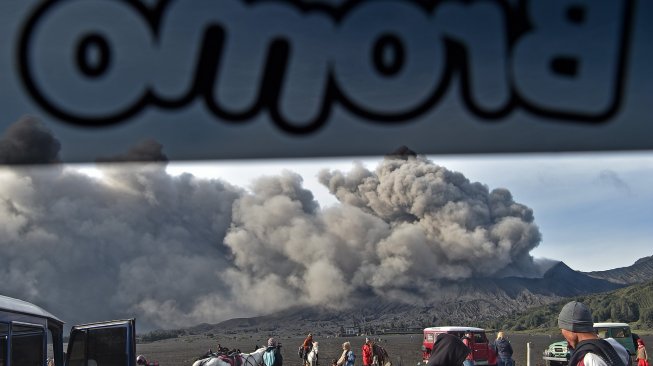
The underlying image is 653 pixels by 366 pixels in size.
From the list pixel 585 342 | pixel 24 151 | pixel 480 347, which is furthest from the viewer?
pixel 480 347

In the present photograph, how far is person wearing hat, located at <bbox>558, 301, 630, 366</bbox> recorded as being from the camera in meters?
2.30

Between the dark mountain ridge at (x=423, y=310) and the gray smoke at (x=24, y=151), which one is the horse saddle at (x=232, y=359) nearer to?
the gray smoke at (x=24, y=151)

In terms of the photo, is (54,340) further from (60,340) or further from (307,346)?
(307,346)

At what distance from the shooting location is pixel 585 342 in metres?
2.37

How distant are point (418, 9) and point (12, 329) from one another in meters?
4.09

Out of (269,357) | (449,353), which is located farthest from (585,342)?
(269,357)

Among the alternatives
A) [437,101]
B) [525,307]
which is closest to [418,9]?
[437,101]

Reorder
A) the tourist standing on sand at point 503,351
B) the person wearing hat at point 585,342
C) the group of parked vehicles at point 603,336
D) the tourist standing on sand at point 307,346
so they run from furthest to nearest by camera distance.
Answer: the group of parked vehicles at point 603,336
the tourist standing on sand at point 307,346
the tourist standing on sand at point 503,351
the person wearing hat at point 585,342

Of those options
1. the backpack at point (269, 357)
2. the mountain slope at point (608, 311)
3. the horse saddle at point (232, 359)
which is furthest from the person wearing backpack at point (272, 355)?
the mountain slope at point (608, 311)

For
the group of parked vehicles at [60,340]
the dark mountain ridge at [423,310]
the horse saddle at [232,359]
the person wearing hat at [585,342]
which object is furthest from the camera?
the dark mountain ridge at [423,310]

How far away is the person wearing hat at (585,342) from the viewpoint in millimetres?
2299

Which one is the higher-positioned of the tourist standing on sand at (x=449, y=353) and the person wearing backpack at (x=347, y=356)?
the tourist standing on sand at (x=449, y=353)

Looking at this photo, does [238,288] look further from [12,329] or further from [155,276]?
[12,329]

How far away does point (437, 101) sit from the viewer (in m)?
2.13
